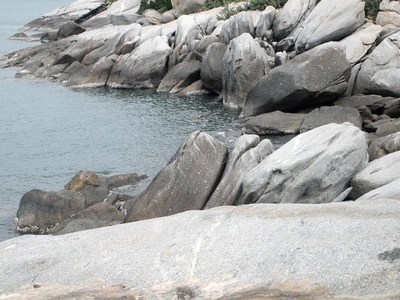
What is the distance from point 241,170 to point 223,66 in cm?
1689

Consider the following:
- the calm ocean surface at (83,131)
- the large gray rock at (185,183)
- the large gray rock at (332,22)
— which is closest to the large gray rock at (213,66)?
the calm ocean surface at (83,131)

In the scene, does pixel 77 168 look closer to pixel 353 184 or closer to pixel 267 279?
pixel 353 184

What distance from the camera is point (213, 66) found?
3161cm

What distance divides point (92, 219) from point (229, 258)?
874 centimetres

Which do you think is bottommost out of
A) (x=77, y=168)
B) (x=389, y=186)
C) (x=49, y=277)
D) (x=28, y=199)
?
(x=77, y=168)

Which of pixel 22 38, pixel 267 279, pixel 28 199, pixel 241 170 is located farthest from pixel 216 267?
pixel 22 38

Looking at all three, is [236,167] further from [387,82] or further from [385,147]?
[387,82]

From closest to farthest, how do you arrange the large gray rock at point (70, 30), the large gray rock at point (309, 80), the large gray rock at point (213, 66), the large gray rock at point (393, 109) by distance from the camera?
the large gray rock at point (393, 109), the large gray rock at point (309, 80), the large gray rock at point (213, 66), the large gray rock at point (70, 30)

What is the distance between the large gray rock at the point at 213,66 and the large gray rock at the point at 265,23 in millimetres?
3884

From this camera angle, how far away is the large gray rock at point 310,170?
11.9 m

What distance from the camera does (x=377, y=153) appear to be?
14.4 meters

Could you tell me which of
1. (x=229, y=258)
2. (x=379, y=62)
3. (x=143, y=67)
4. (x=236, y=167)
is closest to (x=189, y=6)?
(x=143, y=67)

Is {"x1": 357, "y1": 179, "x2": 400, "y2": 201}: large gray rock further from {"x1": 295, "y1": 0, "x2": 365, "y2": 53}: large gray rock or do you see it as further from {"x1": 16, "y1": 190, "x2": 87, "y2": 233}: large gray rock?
{"x1": 295, "y1": 0, "x2": 365, "y2": 53}: large gray rock

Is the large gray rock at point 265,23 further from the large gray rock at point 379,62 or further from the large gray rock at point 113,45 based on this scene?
the large gray rock at point 113,45
